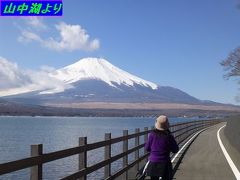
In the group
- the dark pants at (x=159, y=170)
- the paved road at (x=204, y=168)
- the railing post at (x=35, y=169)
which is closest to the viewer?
the railing post at (x=35, y=169)

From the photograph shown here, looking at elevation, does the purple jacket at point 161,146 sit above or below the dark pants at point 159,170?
above

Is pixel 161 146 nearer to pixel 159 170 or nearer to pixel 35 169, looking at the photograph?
pixel 159 170

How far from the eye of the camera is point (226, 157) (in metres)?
20.3

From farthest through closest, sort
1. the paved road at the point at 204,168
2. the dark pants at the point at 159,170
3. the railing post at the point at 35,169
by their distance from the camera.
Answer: the paved road at the point at 204,168 < the dark pants at the point at 159,170 < the railing post at the point at 35,169

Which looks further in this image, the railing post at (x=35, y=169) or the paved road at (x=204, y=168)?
the paved road at (x=204, y=168)

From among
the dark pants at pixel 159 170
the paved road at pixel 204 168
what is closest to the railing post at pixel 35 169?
the dark pants at pixel 159 170

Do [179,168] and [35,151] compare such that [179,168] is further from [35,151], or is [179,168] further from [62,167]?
[62,167]

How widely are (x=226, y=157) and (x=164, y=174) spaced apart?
1170 cm

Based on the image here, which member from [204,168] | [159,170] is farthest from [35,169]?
[204,168]

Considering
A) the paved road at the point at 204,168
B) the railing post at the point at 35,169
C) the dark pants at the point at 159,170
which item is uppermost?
the railing post at the point at 35,169

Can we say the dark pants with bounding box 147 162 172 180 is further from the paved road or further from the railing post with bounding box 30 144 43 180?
the paved road

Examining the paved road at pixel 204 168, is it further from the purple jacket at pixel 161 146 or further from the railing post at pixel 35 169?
the railing post at pixel 35 169

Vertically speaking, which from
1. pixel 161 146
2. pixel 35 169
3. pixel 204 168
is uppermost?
pixel 161 146

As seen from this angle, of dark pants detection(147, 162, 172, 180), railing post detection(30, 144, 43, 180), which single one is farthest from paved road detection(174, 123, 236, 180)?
railing post detection(30, 144, 43, 180)
